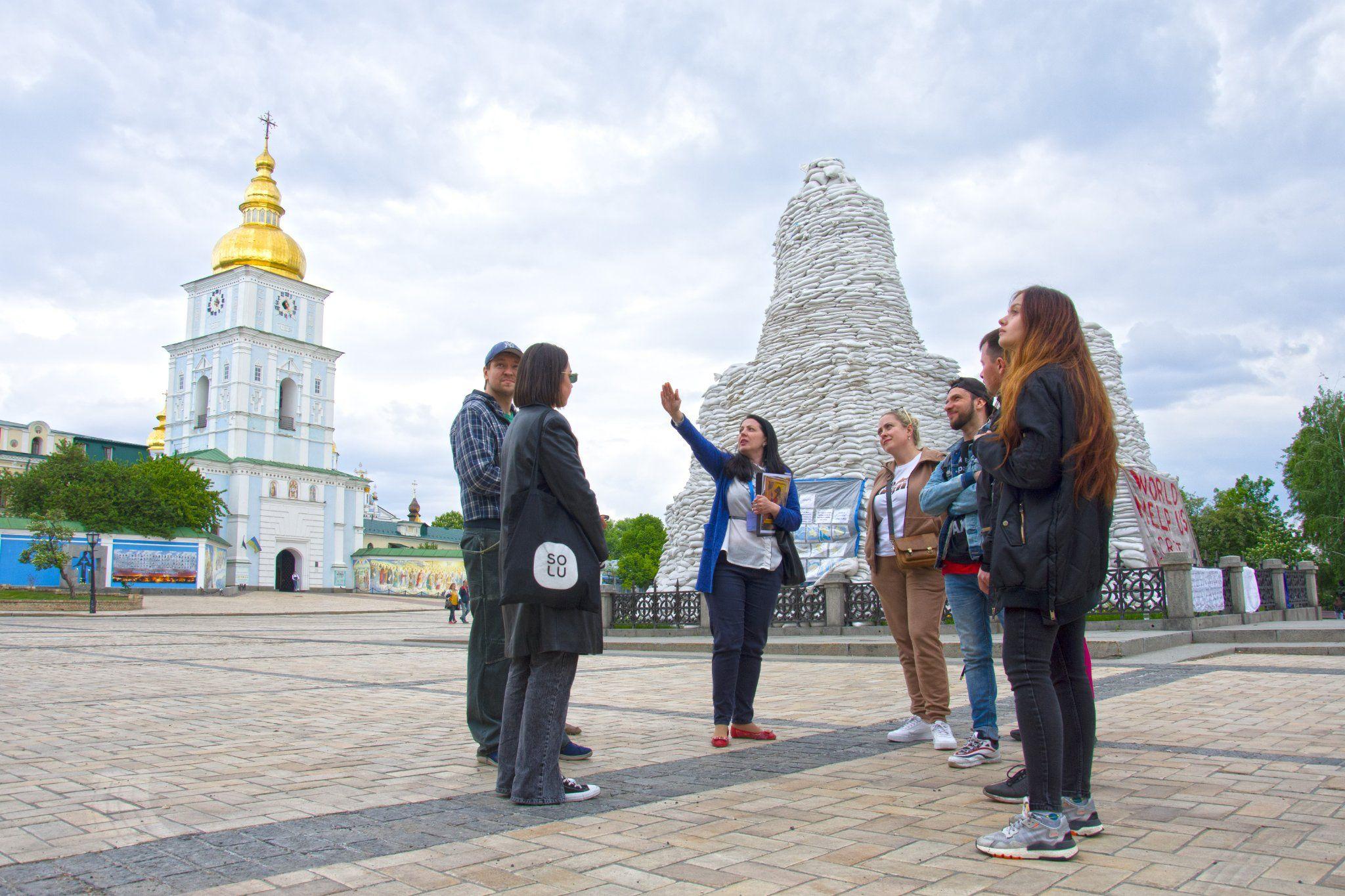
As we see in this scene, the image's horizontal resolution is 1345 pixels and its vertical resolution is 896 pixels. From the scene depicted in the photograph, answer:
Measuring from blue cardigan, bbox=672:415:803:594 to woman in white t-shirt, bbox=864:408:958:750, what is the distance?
0.42 m

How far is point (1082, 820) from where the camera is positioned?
2.92 meters

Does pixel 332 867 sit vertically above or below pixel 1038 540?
below

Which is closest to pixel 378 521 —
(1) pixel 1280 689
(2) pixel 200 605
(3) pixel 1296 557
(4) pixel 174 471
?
(4) pixel 174 471

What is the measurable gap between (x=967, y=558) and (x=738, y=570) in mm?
1217

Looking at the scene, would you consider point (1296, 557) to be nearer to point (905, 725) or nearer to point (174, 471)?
point (905, 725)

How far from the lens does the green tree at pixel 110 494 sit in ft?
141

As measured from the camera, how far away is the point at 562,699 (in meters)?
3.52

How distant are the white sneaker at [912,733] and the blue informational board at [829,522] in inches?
459

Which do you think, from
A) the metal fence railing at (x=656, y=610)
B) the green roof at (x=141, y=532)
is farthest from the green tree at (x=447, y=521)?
the metal fence railing at (x=656, y=610)

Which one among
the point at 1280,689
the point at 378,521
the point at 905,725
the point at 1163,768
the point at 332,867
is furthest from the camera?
the point at 378,521

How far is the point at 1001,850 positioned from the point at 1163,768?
5.21 ft

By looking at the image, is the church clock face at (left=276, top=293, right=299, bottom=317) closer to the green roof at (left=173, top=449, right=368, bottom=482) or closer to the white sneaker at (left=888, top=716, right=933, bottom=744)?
the green roof at (left=173, top=449, right=368, bottom=482)

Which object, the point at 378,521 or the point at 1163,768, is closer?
the point at 1163,768

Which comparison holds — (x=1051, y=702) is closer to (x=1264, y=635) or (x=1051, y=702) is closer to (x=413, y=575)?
(x=1264, y=635)
